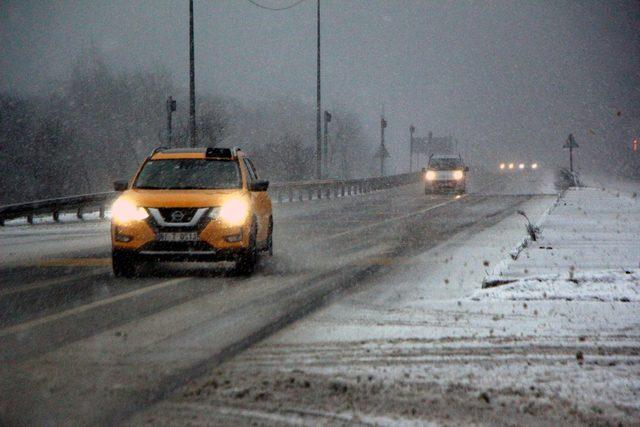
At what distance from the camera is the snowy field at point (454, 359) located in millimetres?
5328

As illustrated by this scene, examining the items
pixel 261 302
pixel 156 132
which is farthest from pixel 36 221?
pixel 156 132

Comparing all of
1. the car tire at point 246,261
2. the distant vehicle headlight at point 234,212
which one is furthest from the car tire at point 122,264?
the car tire at point 246,261

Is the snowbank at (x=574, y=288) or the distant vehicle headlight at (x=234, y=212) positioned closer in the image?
the snowbank at (x=574, y=288)

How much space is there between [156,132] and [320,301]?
9122 centimetres

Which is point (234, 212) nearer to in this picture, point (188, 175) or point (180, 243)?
point (180, 243)

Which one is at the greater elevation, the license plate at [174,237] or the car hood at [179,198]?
the car hood at [179,198]

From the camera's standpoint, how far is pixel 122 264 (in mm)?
12938

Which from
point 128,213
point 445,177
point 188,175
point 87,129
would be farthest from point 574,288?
point 87,129

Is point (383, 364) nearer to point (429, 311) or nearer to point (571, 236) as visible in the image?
point (429, 311)

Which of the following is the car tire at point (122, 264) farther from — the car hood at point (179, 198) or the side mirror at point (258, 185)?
the side mirror at point (258, 185)

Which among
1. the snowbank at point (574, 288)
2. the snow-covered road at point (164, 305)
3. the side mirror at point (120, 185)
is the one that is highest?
the side mirror at point (120, 185)

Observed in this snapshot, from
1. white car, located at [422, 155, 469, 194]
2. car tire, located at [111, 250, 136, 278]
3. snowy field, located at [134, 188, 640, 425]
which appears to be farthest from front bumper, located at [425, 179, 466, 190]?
car tire, located at [111, 250, 136, 278]

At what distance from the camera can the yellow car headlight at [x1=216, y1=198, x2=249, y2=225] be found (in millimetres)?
13016

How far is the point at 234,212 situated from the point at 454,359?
6.74 metres
